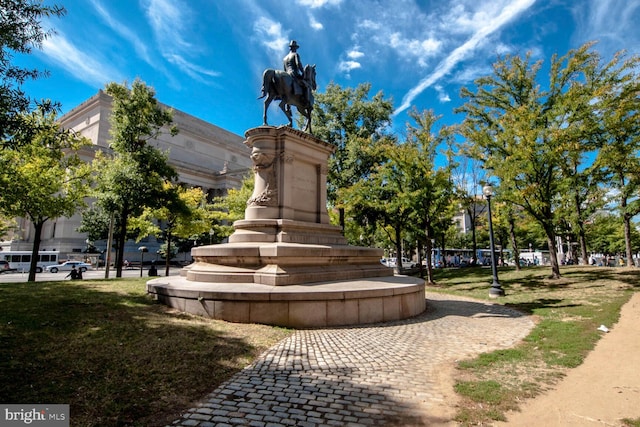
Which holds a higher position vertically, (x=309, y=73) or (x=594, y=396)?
(x=309, y=73)

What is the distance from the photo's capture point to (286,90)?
13203 mm

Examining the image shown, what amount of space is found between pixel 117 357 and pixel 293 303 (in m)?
3.79

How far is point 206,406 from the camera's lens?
3949 mm

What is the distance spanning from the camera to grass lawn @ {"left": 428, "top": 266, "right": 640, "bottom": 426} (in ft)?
14.2

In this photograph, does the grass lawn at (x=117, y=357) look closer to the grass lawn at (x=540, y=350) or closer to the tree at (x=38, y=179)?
the grass lawn at (x=540, y=350)

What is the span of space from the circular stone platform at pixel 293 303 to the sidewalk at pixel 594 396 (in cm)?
427

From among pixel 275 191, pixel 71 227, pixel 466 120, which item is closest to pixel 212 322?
pixel 275 191

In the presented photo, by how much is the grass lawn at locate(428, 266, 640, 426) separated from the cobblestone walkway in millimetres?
352

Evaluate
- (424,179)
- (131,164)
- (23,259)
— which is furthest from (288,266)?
(23,259)

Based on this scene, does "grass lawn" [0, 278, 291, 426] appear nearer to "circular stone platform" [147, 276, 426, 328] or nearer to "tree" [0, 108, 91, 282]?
"circular stone platform" [147, 276, 426, 328]

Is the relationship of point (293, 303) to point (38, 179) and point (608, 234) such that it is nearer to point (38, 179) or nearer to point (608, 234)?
point (38, 179)

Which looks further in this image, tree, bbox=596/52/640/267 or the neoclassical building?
the neoclassical building

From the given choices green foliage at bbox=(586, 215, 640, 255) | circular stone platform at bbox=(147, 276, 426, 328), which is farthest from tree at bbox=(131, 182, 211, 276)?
green foliage at bbox=(586, 215, 640, 255)

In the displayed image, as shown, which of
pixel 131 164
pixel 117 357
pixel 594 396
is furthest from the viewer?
pixel 131 164
